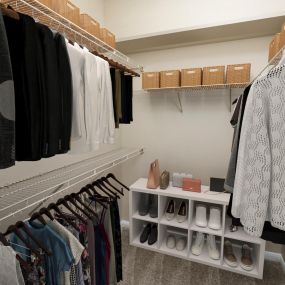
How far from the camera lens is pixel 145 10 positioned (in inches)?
84.7

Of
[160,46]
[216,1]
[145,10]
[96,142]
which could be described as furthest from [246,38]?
[96,142]

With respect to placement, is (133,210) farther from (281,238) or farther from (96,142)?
(281,238)

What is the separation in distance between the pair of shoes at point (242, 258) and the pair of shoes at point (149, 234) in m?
0.67

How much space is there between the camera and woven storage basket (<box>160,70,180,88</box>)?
1.95 meters

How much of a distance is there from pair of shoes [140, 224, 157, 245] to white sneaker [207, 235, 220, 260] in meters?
0.52

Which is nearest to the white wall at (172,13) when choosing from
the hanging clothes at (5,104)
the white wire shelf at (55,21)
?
the white wire shelf at (55,21)

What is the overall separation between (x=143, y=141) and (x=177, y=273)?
1.32m

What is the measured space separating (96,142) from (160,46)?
4.88 feet

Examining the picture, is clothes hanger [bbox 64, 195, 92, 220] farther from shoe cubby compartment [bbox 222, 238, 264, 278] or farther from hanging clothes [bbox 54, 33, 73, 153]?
shoe cubby compartment [bbox 222, 238, 264, 278]

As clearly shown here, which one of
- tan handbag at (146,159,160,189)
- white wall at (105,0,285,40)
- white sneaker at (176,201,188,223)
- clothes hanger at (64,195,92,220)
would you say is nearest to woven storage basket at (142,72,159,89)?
white wall at (105,0,285,40)

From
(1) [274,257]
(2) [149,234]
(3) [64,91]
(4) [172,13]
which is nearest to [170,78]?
(4) [172,13]

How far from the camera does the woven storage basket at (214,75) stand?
5.94 feet

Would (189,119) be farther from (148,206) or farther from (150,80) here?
(148,206)

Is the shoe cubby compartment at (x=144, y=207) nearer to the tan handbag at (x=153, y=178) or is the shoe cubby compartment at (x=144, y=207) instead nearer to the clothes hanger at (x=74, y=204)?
the tan handbag at (x=153, y=178)
